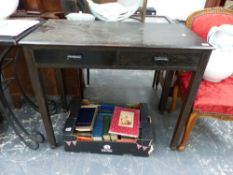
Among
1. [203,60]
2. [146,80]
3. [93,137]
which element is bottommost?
[146,80]

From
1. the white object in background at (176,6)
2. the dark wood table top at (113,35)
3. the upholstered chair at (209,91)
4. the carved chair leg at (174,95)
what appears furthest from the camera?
the white object in background at (176,6)

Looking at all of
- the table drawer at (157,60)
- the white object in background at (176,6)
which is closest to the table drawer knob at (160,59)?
the table drawer at (157,60)

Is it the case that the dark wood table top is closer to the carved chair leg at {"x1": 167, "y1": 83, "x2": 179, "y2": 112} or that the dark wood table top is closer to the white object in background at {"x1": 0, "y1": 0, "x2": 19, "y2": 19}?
the white object in background at {"x1": 0, "y1": 0, "x2": 19, "y2": 19}

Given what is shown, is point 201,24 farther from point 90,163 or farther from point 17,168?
point 17,168

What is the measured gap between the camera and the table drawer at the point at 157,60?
2.98 ft

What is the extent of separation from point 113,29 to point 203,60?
516mm

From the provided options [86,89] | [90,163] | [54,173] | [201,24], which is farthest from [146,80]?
[54,173]

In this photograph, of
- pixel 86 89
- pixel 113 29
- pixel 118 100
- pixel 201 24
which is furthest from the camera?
pixel 86 89

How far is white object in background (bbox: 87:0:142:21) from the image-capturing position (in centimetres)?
130

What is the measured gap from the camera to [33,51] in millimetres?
895

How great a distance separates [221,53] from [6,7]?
1375 millimetres

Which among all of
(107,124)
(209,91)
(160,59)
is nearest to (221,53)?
(209,91)

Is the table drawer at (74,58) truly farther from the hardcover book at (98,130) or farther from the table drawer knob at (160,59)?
the hardcover book at (98,130)

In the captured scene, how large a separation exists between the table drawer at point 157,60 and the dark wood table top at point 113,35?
5 cm
